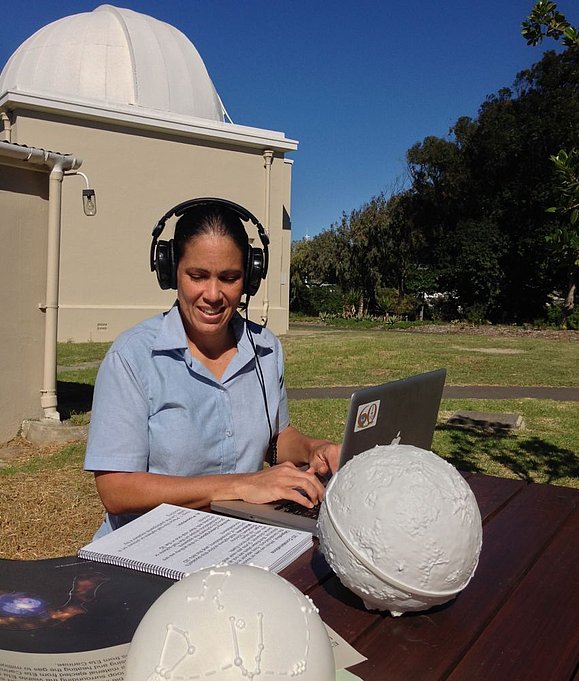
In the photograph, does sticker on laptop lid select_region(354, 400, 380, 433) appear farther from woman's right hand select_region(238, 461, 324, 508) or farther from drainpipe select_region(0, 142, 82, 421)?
drainpipe select_region(0, 142, 82, 421)

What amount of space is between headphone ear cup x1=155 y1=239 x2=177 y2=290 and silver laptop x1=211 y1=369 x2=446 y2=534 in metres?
0.86

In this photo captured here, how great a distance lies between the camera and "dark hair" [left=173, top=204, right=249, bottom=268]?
2225 millimetres

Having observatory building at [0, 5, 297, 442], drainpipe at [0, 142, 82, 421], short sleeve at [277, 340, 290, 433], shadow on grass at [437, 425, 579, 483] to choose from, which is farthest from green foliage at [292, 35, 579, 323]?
short sleeve at [277, 340, 290, 433]

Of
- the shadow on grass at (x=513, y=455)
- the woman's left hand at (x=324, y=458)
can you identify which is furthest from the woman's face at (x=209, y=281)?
the shadow on grass at (x=513, y=455)

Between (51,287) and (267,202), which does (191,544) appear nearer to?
(51,287)

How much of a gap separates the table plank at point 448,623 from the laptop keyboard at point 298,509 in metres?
0.47

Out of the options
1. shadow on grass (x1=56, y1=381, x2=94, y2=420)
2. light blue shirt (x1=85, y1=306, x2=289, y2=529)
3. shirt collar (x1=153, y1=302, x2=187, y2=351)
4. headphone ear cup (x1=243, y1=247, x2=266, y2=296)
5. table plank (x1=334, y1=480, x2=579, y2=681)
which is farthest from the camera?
shadow on grass (x1=56, y1=381, x2=94, y2=420)

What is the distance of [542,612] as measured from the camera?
1.39m

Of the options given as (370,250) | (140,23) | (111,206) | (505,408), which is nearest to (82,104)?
(111,206)

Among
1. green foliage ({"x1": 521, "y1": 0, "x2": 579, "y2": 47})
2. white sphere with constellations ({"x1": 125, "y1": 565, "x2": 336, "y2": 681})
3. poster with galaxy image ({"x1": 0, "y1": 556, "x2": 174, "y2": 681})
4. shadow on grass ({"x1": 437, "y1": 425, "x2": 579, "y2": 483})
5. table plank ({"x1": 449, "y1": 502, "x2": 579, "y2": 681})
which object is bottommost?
shadow on grass ({"x1": 437, "y1": 425, "x2": 579, "y2": 483})

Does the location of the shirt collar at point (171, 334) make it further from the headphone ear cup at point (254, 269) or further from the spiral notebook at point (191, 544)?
the spiral notebook at point (191, 544)

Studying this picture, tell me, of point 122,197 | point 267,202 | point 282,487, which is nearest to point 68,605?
point 282,487

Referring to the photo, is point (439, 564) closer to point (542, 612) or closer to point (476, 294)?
point (542, 612)

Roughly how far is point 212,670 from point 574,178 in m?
3.30
